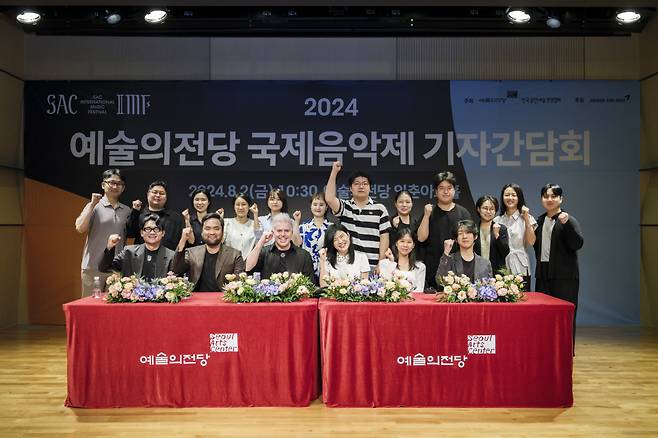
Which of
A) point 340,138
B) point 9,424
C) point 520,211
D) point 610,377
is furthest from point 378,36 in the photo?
point 9,424

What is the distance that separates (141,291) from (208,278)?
2.55 feet

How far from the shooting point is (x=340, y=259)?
4.32 meters

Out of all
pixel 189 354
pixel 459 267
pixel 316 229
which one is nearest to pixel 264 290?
pixel 189 354

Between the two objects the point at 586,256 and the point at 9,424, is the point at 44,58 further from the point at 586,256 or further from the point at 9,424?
the point at 586,256

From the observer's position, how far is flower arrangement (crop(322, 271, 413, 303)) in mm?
3660

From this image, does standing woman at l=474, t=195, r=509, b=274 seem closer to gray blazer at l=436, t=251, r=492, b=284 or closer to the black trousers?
the black trousers

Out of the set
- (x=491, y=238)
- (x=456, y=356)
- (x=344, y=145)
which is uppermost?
(x=344, y=145)

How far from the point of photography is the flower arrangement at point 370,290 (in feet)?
12.0

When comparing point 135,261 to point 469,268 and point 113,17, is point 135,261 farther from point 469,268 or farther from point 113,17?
point 113,17

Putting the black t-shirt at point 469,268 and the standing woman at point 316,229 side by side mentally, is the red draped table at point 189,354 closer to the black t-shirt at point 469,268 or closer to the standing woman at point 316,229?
the black t-shirt at point 469,268

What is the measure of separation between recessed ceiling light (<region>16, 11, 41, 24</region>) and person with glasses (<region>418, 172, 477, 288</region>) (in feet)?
14.1

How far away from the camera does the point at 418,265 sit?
466cm

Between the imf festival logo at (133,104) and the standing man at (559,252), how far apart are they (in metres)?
4.28

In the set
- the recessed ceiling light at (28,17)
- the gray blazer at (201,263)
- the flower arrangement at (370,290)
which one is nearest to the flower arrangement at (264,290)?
the flower arrangement at (370,290)
